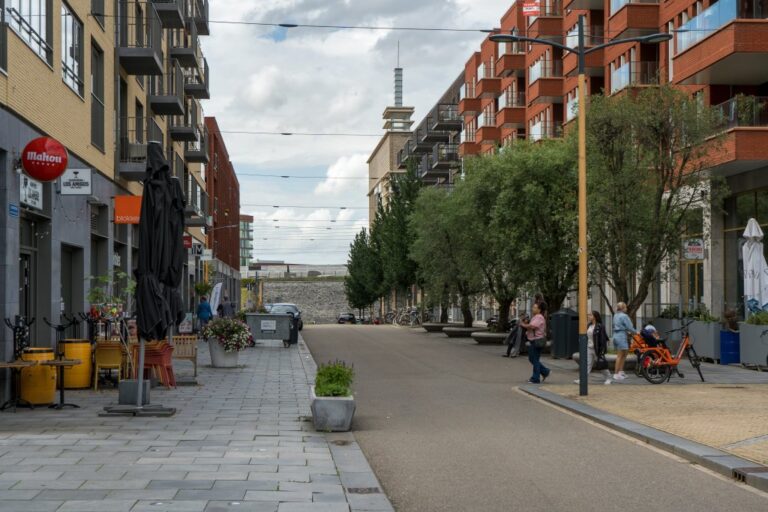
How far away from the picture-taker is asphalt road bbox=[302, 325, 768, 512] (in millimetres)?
8008

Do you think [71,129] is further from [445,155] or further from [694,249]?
[445,155]

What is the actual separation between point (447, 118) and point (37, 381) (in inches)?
2665

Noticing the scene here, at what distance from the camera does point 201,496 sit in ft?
25.0

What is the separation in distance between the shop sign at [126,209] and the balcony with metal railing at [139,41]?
533 cm

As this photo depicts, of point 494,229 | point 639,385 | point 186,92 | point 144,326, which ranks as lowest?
point 639,385

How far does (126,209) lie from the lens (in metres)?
22.7

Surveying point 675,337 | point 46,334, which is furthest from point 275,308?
point 46,334

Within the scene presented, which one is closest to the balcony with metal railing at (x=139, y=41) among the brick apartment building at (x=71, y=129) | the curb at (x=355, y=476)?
the brick apartment building at (x=71, y=129)

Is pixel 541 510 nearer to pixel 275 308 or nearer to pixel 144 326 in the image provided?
pixel 144 326

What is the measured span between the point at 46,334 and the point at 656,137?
48.8 ft

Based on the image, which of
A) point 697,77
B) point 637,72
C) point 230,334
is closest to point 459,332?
point 637,72

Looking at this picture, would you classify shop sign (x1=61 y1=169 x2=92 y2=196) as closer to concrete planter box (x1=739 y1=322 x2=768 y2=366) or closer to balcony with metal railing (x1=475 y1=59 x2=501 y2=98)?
concrete planter box (x1=739 y1=322 x2=768 y2=366)

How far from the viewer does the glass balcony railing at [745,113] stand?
2577cm

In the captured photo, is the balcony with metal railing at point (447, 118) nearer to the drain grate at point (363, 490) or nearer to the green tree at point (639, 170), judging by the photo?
the green tree at point (639, 170)
